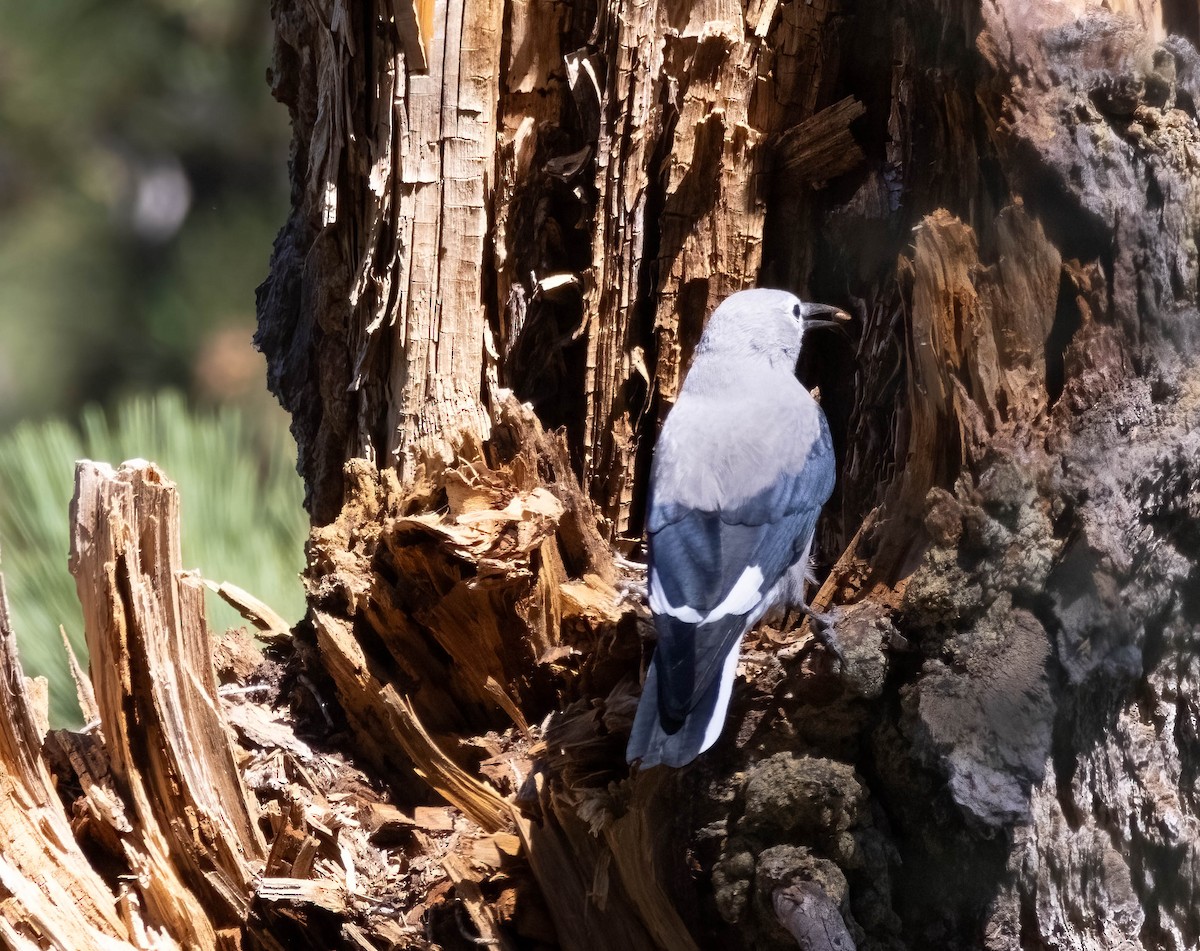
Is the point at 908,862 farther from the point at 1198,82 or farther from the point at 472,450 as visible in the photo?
the point at 1198,82

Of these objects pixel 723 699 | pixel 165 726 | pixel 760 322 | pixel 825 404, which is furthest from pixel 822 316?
pixel 165 726

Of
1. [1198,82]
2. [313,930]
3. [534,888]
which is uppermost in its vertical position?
[1198,82]

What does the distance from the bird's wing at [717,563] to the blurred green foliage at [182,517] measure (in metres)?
1.24

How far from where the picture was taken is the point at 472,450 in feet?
7.07

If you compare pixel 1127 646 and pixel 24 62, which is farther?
pixel 24 62

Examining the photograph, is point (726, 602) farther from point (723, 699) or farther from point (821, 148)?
point (821, 148)

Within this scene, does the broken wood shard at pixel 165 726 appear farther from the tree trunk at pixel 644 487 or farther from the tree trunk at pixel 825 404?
the tree trunk at pixel 825 404

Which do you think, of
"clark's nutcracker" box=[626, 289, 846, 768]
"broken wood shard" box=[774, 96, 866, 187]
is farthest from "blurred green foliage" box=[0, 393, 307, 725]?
"broken wood shard" box=[774, 96, 866, 187]

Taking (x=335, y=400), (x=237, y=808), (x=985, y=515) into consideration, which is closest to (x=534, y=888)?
(x=237, y=808)

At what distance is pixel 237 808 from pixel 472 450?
0.73 m

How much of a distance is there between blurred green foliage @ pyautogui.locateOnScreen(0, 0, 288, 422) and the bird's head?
3140 mm

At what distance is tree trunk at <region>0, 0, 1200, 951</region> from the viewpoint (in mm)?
1736

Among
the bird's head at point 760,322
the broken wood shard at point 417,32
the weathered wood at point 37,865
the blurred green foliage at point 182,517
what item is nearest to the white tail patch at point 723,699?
the bird's head at point 760,322

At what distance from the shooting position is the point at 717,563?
6.40ft
